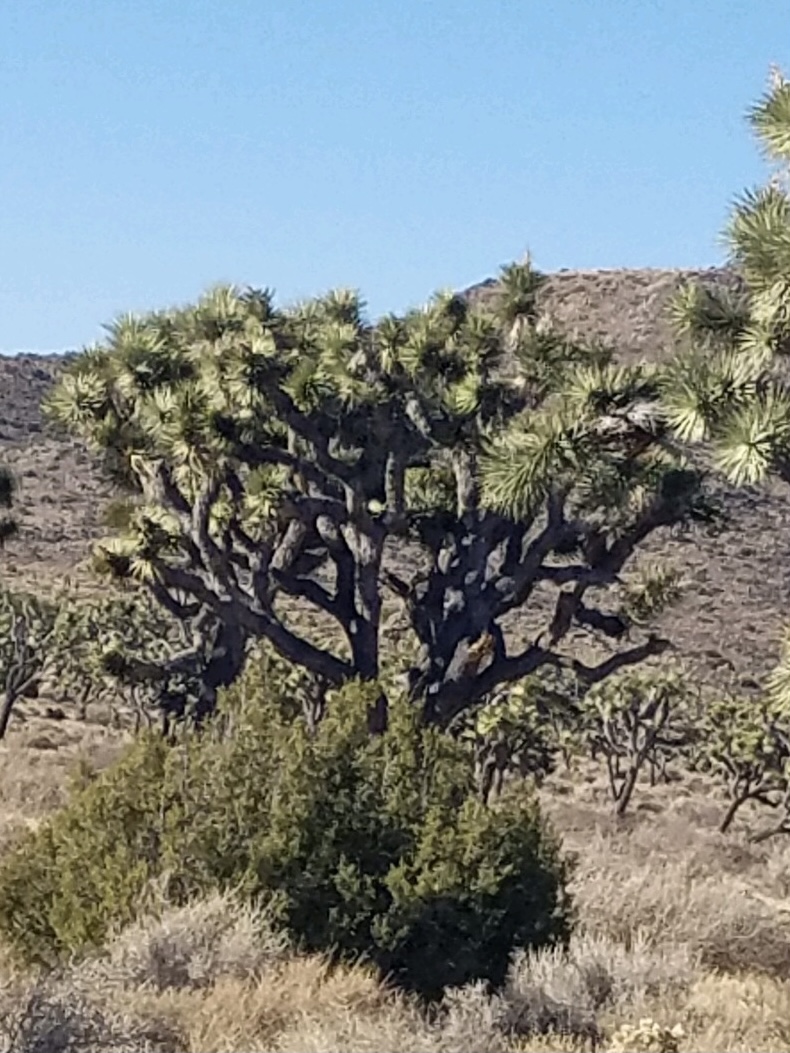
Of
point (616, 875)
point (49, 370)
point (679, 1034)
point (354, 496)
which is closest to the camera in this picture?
point (679, 1034)

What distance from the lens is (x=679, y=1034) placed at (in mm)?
5801

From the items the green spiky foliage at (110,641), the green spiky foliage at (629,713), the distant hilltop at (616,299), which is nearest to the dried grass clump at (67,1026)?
the green spiky foliage at (110,641)

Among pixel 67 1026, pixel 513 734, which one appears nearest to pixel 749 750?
pixel 513 734

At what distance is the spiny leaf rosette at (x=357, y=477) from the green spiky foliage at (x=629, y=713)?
562 inches

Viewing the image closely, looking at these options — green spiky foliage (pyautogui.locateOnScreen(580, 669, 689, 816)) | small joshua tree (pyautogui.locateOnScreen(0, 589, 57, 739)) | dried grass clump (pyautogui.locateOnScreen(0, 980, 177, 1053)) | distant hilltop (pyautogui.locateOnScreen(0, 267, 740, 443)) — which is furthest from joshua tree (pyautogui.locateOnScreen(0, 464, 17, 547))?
distant hilltop (pyautogui.locateOnScreen(0, 267, 740, 443))

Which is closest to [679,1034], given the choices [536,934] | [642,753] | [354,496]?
[536,934]

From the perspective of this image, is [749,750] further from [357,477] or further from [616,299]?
[616,299]

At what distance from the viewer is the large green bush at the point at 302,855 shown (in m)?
7.61

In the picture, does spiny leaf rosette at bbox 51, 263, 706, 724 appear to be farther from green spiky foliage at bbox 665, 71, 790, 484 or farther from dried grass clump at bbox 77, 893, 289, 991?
dried grass clump at bbox 77, 893, 289, 991

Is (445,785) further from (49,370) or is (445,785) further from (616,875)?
(49,370)

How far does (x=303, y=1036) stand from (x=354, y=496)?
8646mm

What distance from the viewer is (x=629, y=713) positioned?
3020cm

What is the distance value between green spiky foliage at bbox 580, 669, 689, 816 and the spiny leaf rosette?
14.3m

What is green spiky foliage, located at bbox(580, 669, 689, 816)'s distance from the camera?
96.4ft
